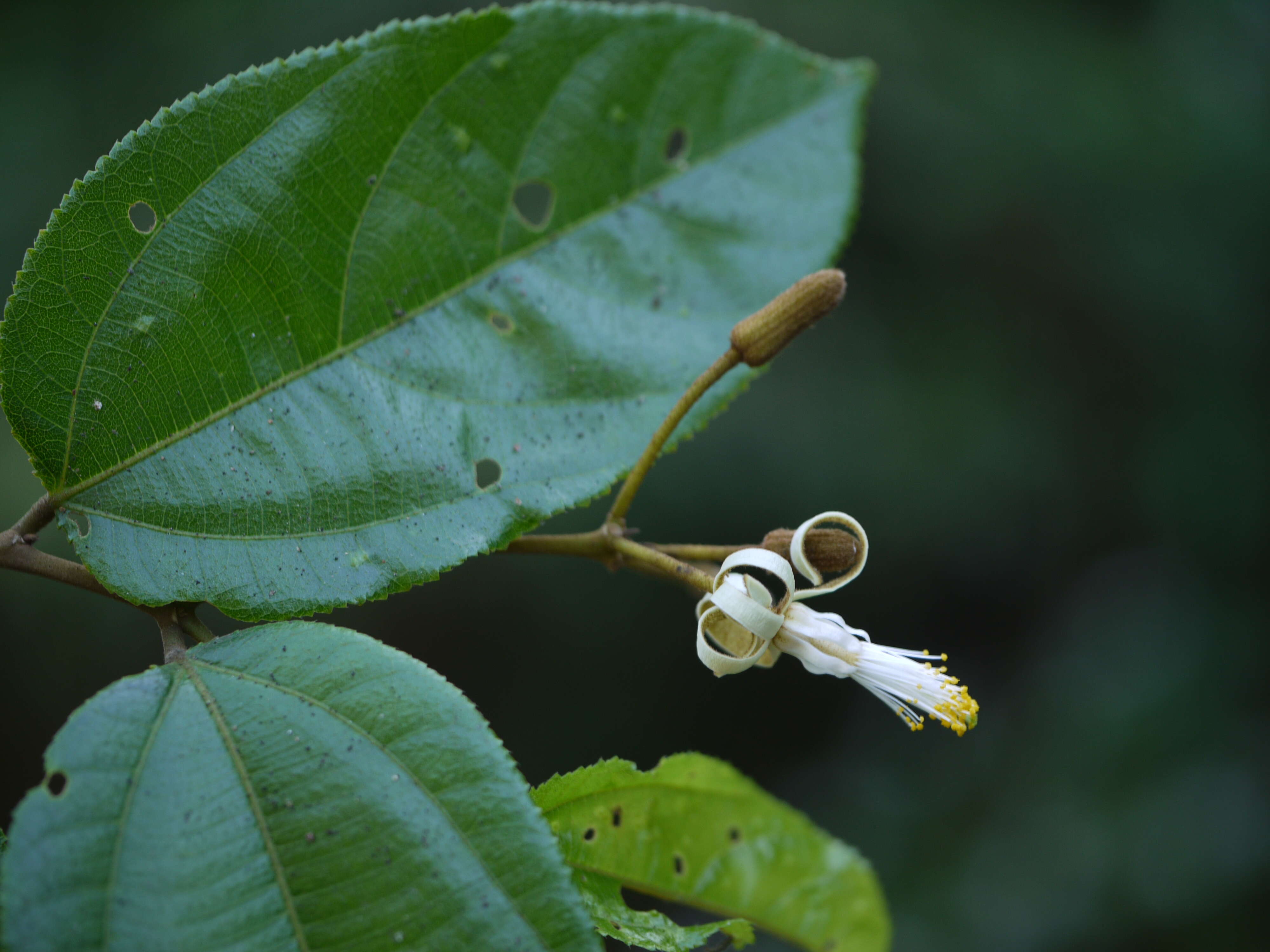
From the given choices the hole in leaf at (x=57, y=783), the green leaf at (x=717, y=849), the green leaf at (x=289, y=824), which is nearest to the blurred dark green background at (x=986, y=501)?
the green leaf at (x=717, y=849)

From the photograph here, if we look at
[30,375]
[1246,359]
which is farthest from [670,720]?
[30,375]


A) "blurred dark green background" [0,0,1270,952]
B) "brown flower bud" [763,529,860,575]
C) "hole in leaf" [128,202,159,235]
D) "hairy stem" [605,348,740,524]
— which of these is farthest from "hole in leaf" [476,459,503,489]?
"blurred dark green background" [0,0,1270,952]

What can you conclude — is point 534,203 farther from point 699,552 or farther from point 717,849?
point 717,849

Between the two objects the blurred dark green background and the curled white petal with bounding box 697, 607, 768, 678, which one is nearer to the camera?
the curled white petal with bounding box 697, 607, 768, 678

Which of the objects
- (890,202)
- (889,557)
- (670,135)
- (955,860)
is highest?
(890,202)

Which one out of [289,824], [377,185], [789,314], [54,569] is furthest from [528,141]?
[289,824]

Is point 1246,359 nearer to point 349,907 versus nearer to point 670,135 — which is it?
point 670,135

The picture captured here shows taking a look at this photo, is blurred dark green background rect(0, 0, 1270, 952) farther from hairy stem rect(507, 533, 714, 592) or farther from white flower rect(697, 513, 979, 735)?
white flower rect(697, 513, 979, 735)
